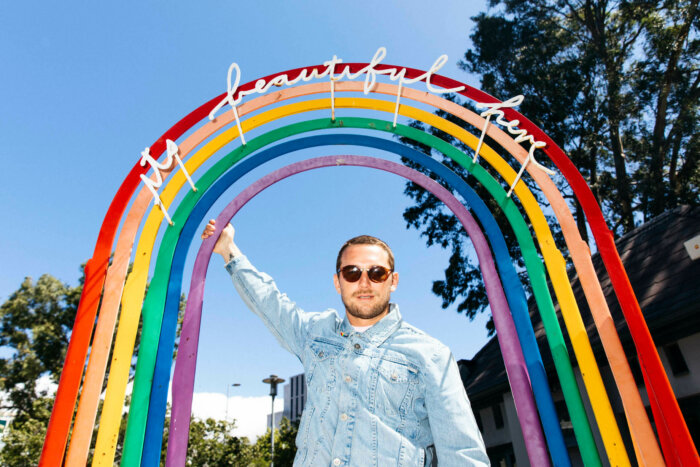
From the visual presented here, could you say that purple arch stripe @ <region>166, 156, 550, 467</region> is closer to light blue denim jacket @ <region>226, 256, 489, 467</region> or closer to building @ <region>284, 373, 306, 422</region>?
light blue denim jacket @ <region>226, 256, 489, 467</region>

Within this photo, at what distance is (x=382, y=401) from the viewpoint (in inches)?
88.9

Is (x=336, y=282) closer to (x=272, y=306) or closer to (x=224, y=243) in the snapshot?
(x=272, y=306)

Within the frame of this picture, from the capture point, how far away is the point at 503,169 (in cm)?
342

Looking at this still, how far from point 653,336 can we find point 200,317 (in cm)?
675

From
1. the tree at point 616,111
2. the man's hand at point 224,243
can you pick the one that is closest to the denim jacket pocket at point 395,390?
the man's hand at point 224,243

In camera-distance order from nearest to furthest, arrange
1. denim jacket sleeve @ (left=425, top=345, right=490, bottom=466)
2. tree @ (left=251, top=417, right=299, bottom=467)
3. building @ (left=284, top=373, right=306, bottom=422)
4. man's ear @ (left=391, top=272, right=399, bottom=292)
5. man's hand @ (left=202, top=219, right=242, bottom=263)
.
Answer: denim jacket sleeve @ (left=425, top=345, right=490, bottom=466)
man's ear @ (left=391, top=272, right=399, bottom=292)
man's hand @ (left=202, top=219, right=242, bottom=263)
tree @ (left=251, top=417, right=299, bottom=467)
building @ (left=284, top=373, right=306, bottom=422)

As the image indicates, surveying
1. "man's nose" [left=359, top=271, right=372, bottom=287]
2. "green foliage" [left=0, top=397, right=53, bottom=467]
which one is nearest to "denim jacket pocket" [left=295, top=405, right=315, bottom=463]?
"man's nose" [left=359, top=271, right=372, bottom=287]

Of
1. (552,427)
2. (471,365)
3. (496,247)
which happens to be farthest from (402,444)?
(471,365)

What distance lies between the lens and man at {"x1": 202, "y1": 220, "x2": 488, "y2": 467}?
2127 millimetres

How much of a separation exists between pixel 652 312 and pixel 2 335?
25.8 metres

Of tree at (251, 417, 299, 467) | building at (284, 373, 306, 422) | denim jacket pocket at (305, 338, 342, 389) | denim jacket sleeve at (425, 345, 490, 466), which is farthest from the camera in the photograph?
building at (284, 373, 306, 422)

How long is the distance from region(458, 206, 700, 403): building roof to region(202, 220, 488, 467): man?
5208 millimetres

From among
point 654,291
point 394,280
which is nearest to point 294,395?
point 654,291

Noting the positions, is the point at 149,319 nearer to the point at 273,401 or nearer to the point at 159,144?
the point at 159,144
